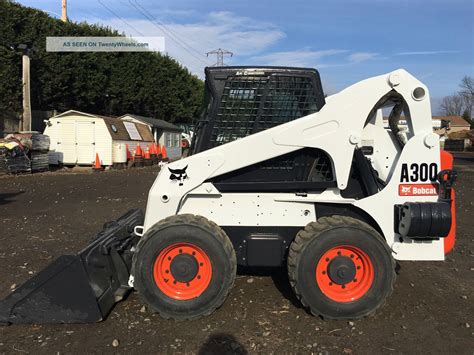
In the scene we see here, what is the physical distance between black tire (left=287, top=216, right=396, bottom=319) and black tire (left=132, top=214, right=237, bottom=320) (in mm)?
629

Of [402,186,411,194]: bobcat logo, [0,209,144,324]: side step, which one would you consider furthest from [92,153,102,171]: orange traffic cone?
[402,186,411,194]: bobcat logo

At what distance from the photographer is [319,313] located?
398cm

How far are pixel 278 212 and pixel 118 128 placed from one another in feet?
62.3

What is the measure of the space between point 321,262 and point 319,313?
1.51 feet

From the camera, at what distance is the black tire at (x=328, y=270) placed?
393 centimetres

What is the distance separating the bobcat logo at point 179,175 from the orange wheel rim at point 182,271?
62cm

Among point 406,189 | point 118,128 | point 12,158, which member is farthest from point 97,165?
point 406,189

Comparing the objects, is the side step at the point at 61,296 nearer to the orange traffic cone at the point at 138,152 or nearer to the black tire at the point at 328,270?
the black tire at the point at 328,270

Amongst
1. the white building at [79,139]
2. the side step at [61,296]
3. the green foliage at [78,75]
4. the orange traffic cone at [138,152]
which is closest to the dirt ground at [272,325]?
the side step at [61,296]

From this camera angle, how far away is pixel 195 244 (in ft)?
13.0

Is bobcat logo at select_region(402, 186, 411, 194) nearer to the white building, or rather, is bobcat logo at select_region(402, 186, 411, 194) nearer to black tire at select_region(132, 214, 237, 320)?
black tire at select_region(132, 214, 237, 320)

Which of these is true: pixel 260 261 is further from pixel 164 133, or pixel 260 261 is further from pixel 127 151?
pixel 164 133

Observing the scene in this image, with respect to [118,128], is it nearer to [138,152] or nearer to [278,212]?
[138,152]

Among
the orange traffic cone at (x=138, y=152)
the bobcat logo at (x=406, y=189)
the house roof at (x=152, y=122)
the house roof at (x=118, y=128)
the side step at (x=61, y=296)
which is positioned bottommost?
the side step at (x=61, y=296)
